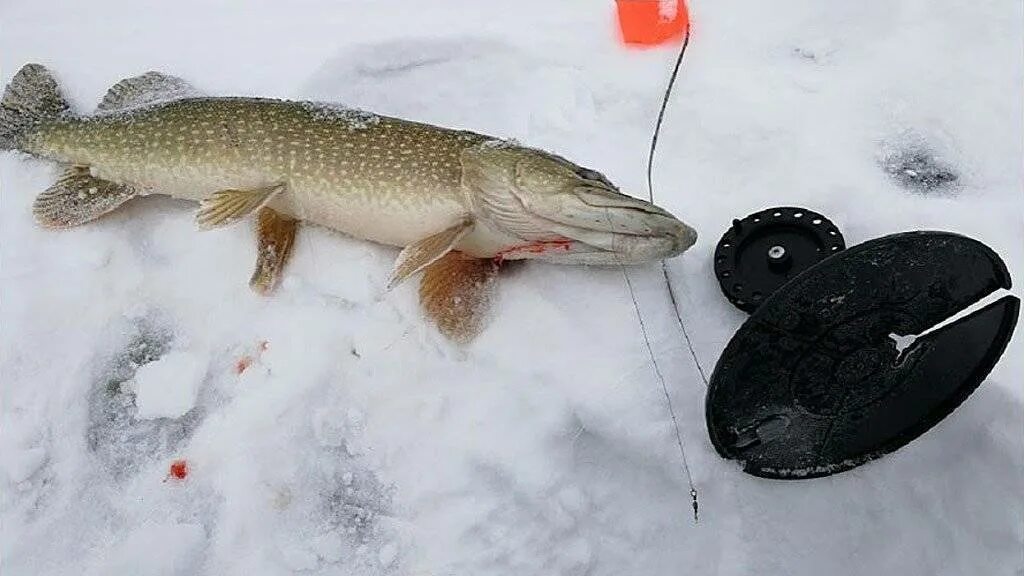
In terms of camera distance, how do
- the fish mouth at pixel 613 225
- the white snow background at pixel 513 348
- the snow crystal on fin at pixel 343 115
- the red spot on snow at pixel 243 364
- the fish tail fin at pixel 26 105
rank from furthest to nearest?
1. the fish tail fin at pixel 26 105
2. the snow crystal on fin at pixel 343 115
3. the red spot on snow at pixel 243 364
4. the fish mouth at pixel 613 225
5. the white snow background at pixel 513 348

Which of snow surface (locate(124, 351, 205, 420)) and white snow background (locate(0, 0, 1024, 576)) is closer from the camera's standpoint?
white snow background (locate(0, 0, 1024, 576))

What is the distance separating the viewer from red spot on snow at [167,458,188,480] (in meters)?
1.69

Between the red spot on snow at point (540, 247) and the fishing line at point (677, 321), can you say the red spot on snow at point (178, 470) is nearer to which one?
the red spot on snow at point (540, 247)

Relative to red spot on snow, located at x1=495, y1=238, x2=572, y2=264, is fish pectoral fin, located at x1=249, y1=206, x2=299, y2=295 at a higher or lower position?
lower

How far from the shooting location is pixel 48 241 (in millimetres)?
2018

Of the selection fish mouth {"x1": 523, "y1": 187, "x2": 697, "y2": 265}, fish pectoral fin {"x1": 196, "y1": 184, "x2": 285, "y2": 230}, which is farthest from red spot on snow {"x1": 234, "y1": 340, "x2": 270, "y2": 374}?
fish mouth {"x1": 523, "y1": 187, "x2": 697, "y2": 265}

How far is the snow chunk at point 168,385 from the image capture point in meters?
1.78

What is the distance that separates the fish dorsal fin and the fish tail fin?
4.5 inches

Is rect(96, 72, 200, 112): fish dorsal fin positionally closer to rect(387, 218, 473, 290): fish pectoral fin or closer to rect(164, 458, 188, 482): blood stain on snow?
rect(387, 218, 473, 290): fish pectoral fin

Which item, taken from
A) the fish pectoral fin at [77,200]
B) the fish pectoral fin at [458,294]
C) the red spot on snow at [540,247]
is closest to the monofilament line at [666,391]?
the red spot on snow at [540,247]

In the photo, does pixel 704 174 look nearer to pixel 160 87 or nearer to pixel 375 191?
pixel 375 191

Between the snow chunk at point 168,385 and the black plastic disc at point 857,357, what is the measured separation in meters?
1.09

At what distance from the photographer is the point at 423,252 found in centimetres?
176

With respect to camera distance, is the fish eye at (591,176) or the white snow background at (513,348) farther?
the fish eye at (591,176)
